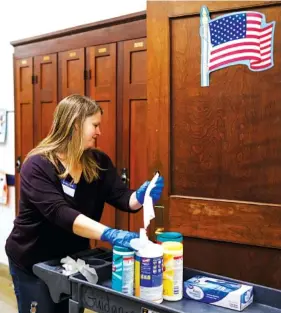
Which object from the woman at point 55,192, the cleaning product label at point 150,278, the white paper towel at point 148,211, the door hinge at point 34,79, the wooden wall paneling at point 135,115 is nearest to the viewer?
the cleaning product label at point 150,278

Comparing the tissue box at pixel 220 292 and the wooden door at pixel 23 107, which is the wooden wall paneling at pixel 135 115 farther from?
the tissue box at pixel 220 292

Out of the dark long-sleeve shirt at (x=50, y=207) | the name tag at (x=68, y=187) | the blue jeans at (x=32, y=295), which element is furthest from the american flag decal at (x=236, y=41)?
the blue jeans at (x=32, y=295)

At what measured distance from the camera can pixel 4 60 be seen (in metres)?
3.62

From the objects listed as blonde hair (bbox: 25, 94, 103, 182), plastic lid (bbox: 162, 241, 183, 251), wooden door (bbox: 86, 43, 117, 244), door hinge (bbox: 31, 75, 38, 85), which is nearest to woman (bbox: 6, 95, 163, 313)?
blonde hair (bbox: 25, 94, 103, 182)

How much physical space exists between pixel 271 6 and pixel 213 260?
1143mm

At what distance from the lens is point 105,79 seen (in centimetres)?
281

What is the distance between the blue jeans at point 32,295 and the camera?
5.49 ft

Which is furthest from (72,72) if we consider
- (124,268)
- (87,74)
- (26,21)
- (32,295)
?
(124,268)

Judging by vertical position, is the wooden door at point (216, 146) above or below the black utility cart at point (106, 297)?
above

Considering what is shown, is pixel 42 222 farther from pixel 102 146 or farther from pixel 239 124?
pixel 102 146

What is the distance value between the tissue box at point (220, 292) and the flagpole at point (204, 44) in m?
0.91

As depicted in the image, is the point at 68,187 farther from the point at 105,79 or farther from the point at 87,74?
the point at 87,74

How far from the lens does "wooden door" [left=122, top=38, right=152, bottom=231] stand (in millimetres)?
2594

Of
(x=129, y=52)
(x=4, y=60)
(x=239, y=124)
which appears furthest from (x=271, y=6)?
(x=4, y=60)
